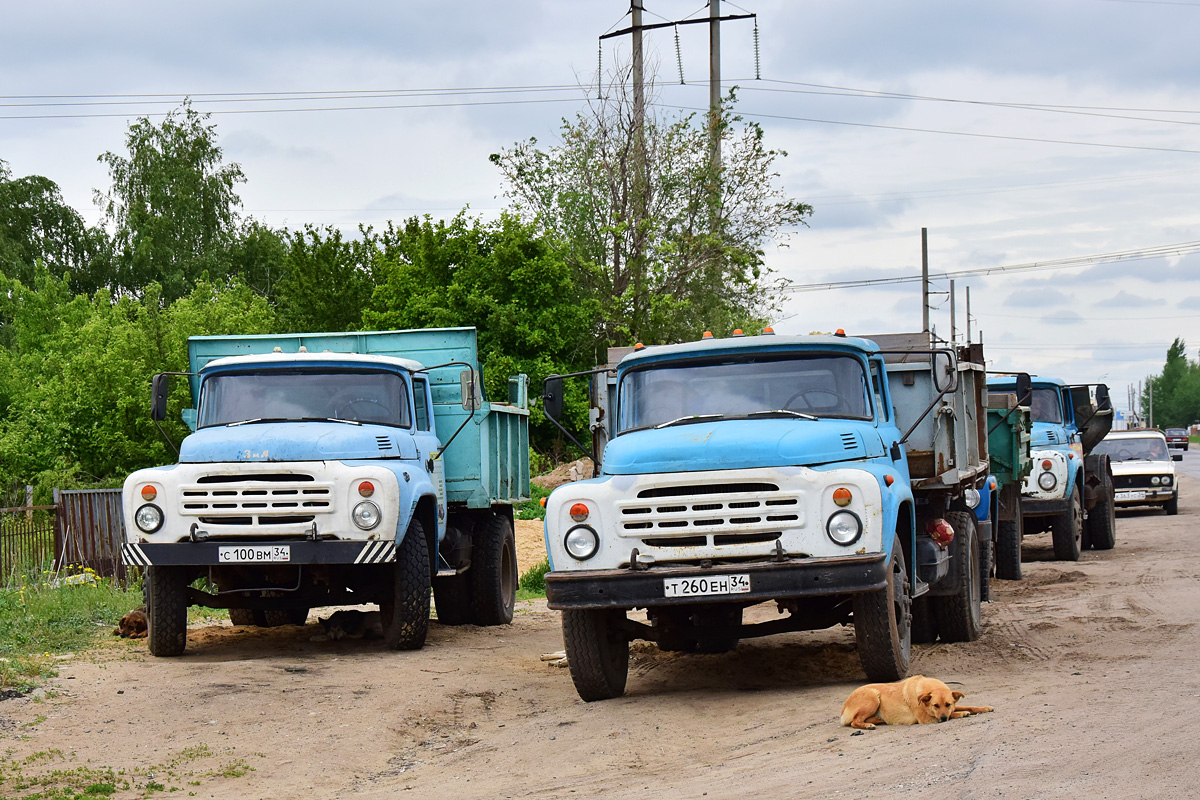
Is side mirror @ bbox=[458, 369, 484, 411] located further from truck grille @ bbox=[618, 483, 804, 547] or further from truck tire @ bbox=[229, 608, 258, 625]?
truck grille @ bbox=[618, 483, 804, 547]

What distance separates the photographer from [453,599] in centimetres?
1331

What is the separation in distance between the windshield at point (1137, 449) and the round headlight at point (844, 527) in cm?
2131

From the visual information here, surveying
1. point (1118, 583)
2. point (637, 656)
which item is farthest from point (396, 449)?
point (1118, 583)

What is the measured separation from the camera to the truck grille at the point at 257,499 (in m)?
10.1

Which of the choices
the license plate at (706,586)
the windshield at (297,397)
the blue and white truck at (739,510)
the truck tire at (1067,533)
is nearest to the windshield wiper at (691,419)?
the blue and white truck at (739,510)

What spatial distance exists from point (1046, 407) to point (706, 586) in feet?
40.7

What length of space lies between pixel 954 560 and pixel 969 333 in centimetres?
8177

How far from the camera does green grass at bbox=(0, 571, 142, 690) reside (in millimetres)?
9477

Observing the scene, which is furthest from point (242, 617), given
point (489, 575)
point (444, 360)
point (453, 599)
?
point (444, 360)

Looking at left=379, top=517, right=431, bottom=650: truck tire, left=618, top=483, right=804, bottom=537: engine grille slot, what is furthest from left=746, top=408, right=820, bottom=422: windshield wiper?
left=379, top=517, right=431, bottom=650: truck tire

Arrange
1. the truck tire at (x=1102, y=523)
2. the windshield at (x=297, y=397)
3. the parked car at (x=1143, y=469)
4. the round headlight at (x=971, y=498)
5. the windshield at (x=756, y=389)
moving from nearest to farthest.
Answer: the windshield at (x=756, y=389) → the windshield at (x=297, y=397) → the round headlight at (x=971, y=498) → the truck tire at (x=1102, y=523) → the parked car at (x=1143, y=469)

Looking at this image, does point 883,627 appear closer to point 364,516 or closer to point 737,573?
point 737,573

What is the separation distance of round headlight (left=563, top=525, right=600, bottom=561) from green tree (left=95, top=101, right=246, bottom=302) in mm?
48468

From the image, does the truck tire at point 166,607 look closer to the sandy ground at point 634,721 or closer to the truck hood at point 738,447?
the sandy ground at point 634,721
